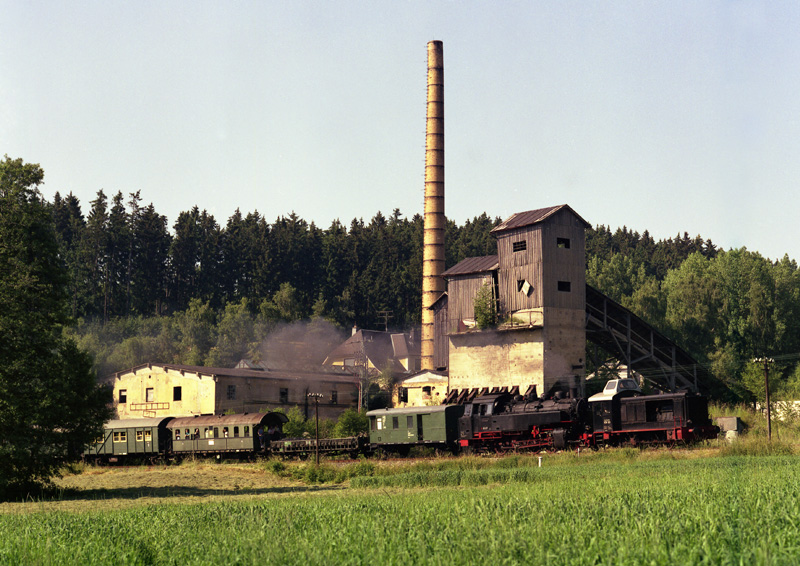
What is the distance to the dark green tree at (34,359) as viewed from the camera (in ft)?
100

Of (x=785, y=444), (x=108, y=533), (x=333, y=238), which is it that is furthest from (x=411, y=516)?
(x=333, y=238)

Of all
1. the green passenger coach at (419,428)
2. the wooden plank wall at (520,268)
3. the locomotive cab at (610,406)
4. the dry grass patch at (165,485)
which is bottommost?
the dry grass patch at (165,485)

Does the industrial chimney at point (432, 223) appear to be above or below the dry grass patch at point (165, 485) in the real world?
above

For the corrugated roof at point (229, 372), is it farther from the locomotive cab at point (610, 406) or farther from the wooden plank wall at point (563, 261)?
the locomotive cab at point (610, 406)

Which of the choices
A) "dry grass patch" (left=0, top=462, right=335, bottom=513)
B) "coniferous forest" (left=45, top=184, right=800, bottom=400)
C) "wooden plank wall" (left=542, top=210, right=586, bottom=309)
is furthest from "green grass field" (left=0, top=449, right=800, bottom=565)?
"coniferous forest" (left=45, top=184, right=800, bottom=400)

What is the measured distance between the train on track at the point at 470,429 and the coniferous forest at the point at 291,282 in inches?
1560

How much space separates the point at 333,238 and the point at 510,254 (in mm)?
84679

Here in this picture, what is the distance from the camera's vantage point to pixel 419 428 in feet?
156

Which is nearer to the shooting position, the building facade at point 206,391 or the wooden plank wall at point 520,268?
the wooden plank wall at point 520,268

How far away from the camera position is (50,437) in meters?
31.2

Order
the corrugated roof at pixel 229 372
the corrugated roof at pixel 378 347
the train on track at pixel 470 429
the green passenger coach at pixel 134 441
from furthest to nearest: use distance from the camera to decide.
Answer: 1. the corrugated roof at pixel 378 347
2. the corrugated roof at pixel 229 372
3. the green passenger coach at pixel 134 441
4. the train on track at pixel 470 429

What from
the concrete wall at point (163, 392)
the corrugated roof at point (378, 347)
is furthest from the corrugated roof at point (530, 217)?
the corrugated roof at point (378, 347)

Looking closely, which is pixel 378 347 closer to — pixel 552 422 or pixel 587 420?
pixel 552 422

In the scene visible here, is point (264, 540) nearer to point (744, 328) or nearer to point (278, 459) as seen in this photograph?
point (278, 459)
